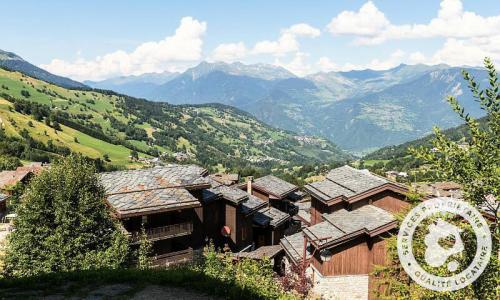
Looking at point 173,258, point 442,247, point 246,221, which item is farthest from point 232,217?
point 442,247

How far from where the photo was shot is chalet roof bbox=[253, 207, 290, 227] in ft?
161

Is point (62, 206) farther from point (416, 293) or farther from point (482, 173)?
point (482, 173)

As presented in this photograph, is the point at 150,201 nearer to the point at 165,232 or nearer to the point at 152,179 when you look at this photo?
the point at 165,232

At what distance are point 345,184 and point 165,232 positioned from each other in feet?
56.2

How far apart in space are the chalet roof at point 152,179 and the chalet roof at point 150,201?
3.03 ft

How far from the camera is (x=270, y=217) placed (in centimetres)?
5088

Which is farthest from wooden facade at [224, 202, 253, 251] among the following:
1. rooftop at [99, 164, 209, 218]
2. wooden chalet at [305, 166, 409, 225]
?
wooden chalet at [305, 166, 409, 225]

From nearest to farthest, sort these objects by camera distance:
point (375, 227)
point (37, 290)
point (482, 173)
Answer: point (482, 173)
point (37, 290)
point (375, 227)

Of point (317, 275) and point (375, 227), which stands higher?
point (375, 227)

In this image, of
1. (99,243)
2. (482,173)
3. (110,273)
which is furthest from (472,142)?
(99,243)

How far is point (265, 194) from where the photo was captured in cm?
5681

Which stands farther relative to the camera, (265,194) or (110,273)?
(265,194)

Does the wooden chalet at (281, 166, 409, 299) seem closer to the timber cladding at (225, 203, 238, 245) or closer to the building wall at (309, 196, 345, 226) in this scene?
the building wall at (309, 196, 345, 226)

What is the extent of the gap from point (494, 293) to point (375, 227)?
18143mm
